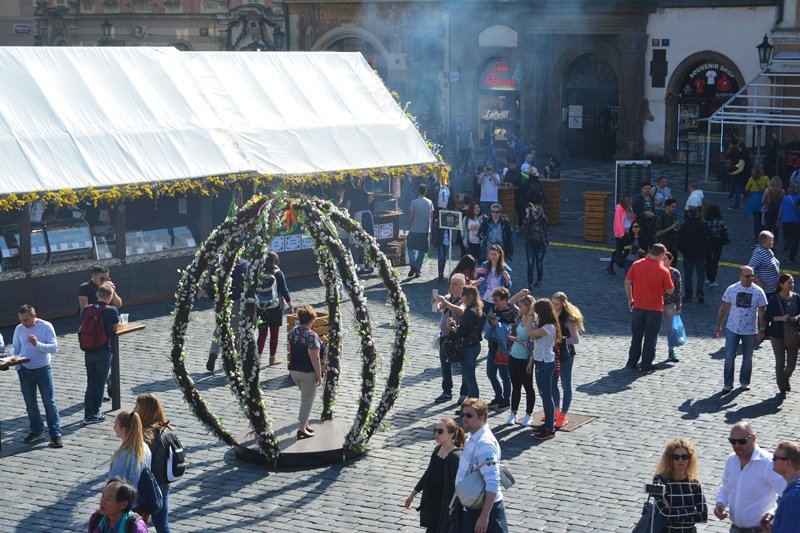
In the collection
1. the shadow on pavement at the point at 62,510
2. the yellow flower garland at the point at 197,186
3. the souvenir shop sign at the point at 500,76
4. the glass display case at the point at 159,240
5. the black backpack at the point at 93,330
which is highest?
the souvenir shop sign at the point at 500,76

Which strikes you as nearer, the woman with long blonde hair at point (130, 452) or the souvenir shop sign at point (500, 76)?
the woman with long blonde hair at point (130, 452)

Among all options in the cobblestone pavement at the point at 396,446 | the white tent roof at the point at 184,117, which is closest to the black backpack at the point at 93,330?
the cobblestone pavement at the point at 396,446

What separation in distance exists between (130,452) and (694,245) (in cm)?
1322

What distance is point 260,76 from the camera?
26406 millimetres

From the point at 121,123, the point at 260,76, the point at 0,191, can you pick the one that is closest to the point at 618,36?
the point at 260,76

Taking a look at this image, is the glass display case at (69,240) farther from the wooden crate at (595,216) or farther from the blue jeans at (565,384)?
the wooden crate at (595,216)

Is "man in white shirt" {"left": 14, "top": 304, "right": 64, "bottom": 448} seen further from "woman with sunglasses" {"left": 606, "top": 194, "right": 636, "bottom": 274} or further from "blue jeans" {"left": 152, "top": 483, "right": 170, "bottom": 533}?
"woman with sunglasses" {"left": 606, "top": 194, "right": 636, "bottom": 274}

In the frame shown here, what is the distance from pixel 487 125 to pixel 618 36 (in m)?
6.48

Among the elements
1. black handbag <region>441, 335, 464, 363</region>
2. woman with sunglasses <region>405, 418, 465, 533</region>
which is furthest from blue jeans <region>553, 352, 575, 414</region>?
woman with sunglasses <region>405, 418, 465, 533</region>

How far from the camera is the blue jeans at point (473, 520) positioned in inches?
403

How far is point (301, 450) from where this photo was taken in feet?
46.4

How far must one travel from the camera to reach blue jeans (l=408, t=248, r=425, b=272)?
2439 cm

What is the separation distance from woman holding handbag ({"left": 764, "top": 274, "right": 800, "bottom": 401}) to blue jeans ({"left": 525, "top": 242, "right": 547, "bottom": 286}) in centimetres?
697

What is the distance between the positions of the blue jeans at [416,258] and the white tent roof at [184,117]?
2.52 m
